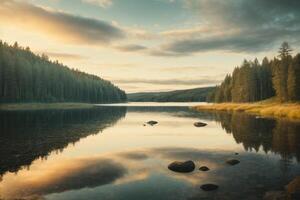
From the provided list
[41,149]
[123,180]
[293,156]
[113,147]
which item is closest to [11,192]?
[123,180]

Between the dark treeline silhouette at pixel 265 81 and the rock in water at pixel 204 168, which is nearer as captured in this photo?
the rock in water at pixel 204 168

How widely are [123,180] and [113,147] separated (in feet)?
42.9

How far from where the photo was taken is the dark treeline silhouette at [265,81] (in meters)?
86.1

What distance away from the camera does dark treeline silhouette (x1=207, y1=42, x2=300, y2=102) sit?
283 ft

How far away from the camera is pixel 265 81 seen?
123938 mm

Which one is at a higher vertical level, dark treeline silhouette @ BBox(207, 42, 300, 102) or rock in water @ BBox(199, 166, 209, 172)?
dark treeline silhouette @ BBox(207, 42, 300, 102)

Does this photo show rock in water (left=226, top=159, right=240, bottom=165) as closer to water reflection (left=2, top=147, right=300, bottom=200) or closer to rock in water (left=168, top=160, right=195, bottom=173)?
water reflection (left=2, top=147, right=300, bottom=200)

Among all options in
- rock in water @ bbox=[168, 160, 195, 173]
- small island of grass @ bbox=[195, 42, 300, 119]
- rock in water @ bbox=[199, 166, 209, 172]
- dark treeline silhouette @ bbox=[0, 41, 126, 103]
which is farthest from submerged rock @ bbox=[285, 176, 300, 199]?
dark treeline silhouette @ bbox=[0, 41, 126, 103]

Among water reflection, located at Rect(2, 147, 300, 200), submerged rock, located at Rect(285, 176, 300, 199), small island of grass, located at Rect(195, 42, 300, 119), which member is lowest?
water reflection, located at Rect(2, 147, 300, 200)

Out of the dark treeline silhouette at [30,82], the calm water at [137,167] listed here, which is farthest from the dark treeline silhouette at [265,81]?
the dark treeline silhouette at [30,82]

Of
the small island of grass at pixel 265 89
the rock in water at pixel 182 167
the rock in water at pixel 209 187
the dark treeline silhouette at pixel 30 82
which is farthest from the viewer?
the dark treeline silhouette at pixel 30 82

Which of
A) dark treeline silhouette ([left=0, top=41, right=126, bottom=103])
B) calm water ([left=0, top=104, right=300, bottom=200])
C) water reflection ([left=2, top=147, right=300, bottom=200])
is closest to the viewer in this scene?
water reflection ([left=2, top=147, right=300, bottom=200])

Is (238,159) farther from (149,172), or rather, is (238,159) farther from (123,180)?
(123,180)

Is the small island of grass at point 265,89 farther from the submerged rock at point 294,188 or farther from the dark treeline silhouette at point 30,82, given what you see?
the dark treeline silhouette at point 30,82
